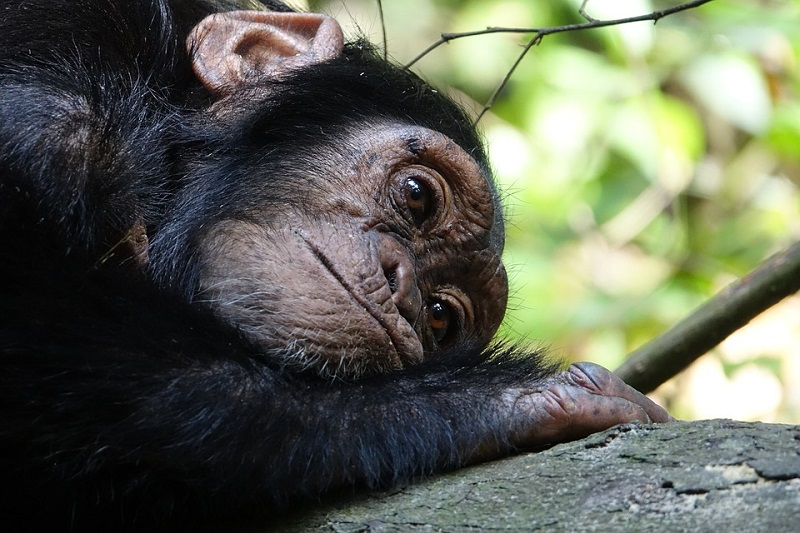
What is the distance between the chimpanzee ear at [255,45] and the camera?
13.1 feet

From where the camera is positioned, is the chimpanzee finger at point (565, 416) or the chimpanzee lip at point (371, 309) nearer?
the chimpanzee finger at point (565, 416)

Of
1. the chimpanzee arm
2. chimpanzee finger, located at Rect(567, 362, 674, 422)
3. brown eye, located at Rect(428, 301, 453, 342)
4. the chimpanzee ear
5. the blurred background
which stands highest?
the blurred background

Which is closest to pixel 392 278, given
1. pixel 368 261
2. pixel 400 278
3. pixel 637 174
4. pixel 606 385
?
pixel 400 278

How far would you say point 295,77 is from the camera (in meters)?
4.07

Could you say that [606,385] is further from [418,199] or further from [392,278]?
[418,199]

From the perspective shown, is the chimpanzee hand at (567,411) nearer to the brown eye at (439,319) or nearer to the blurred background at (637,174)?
the brown eye at (439,319)

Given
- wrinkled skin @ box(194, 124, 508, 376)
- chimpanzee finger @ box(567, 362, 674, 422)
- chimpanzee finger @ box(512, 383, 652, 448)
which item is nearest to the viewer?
chimpanzee finger @ box(512, 383, 652, 448)

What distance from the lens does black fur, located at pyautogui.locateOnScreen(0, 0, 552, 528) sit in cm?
257

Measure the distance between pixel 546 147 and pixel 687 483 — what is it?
6.20 meters

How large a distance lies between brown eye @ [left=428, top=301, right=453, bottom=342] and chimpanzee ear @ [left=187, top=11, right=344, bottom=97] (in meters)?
1.14

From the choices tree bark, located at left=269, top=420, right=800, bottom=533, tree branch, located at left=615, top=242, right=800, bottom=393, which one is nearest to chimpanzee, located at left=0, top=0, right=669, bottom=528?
tree bark, located at left=269, top=420, right=800, bottom=533

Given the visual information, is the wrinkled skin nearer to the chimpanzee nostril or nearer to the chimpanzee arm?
the chimpanzee nostril

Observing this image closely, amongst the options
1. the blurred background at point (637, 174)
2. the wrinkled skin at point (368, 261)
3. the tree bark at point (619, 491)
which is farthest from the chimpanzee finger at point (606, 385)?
the blurred background at point (637, 174)

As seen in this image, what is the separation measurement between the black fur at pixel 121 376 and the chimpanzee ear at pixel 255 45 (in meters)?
0.44
